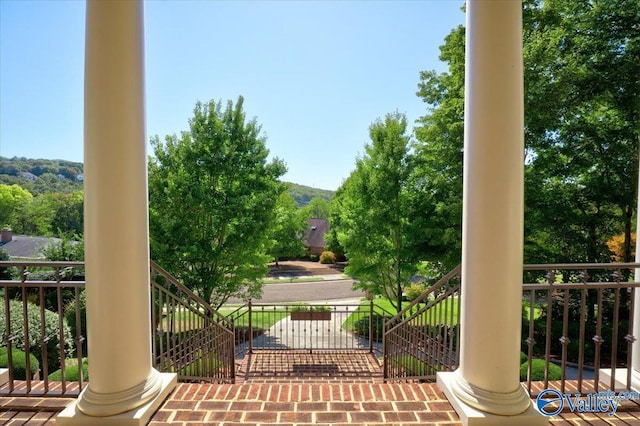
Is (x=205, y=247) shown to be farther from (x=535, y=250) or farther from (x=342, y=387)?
(x=535, y=250)

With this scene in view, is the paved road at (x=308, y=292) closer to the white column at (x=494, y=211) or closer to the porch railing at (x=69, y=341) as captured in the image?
the porch railing at (x=69, y=341)

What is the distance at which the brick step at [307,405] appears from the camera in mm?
2826

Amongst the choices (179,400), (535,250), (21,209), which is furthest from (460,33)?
(21,209)

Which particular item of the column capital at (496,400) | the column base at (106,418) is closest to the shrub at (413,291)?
the column capital at (496,400)

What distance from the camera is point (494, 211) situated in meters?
2.62

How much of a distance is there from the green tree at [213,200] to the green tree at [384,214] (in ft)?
10.1

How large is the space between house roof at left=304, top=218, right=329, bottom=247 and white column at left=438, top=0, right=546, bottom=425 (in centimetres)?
4271

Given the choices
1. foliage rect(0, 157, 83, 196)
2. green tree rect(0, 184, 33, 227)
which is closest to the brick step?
green tree rect(0, 184, 33, 227)

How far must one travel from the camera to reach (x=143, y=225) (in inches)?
110

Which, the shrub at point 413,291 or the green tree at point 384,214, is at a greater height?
the green tree at point 384,214

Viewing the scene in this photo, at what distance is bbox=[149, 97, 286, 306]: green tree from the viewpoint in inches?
434

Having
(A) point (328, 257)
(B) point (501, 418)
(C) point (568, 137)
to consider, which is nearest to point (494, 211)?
(B) point (501, 418)

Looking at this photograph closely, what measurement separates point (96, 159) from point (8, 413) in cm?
250

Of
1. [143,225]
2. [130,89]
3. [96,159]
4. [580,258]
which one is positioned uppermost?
[130,89]
